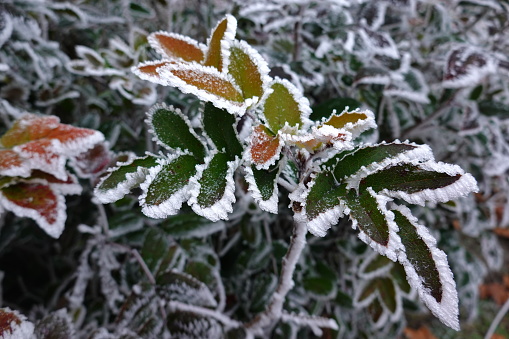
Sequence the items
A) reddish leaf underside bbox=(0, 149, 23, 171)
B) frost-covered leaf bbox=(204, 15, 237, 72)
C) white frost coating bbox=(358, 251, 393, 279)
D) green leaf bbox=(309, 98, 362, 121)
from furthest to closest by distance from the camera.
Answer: white frost coating bbox=(358, 251, 393, 279)
green leaf bbox=(309, 98, 362, 121)
reddish leaf underside bbox=(0, 149, 23, 171)
frost-covered leaf bbox=(204, 15, 237, 72)

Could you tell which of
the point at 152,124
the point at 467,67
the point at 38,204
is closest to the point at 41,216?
the point at 38,204

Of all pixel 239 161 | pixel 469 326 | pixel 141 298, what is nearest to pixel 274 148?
pixel 239 161

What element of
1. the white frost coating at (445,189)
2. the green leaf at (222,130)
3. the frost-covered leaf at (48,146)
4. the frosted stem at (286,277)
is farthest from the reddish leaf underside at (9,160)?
the white frost coating at (445,189)

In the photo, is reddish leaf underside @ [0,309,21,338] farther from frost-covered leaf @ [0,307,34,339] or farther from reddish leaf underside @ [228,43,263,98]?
reddish leaf underside @ [228,43,263,98]

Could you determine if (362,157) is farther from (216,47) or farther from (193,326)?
(193,326)

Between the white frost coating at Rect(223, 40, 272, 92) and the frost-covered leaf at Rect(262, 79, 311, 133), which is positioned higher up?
the white frost coating at Rect(223, 40, 272, 92)

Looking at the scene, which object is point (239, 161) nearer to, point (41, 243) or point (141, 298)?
point (141, 298)

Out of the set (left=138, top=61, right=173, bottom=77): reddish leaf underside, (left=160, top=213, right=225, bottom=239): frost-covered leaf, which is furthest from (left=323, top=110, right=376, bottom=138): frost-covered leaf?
(left=160, top=213, right=225, bottom=239): frost-covered leaf
